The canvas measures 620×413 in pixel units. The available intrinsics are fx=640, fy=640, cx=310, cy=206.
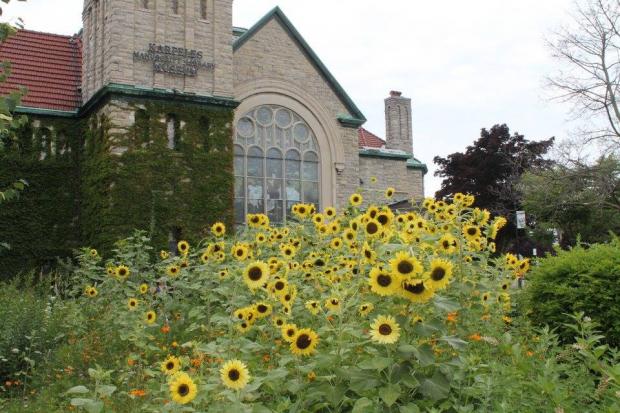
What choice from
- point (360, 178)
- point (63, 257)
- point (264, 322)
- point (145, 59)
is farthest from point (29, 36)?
point (264, 322)

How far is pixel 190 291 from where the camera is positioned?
7.62 meters

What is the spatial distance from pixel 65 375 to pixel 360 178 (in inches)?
738

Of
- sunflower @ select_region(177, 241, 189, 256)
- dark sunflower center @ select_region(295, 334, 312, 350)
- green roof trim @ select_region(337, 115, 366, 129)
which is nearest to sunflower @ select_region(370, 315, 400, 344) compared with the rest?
Answer: dark sunflower center @ select_region(295, 334, 312, 350)

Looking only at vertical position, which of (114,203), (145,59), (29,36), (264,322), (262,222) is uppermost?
(29,36)

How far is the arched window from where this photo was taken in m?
20.9

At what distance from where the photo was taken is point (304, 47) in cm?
2256

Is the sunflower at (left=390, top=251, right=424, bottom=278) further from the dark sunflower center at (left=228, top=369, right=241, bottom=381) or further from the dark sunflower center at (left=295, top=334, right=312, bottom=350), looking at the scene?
the dark sunflower center at (left=228, top=369, right=241, bottom=381)

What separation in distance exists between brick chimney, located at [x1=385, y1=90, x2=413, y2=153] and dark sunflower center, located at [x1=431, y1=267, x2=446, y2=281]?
81.7 feet

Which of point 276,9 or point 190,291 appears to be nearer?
point 190,291

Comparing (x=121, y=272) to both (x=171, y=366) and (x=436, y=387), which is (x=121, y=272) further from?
(x=436, y=387)

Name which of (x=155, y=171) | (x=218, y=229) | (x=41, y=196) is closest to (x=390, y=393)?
(x=218, y=229)

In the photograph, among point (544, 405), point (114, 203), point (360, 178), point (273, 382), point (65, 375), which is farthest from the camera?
point (360, 178)

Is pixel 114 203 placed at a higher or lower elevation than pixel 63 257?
higher

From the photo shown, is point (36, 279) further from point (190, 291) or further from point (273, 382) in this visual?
point (273, 382)
